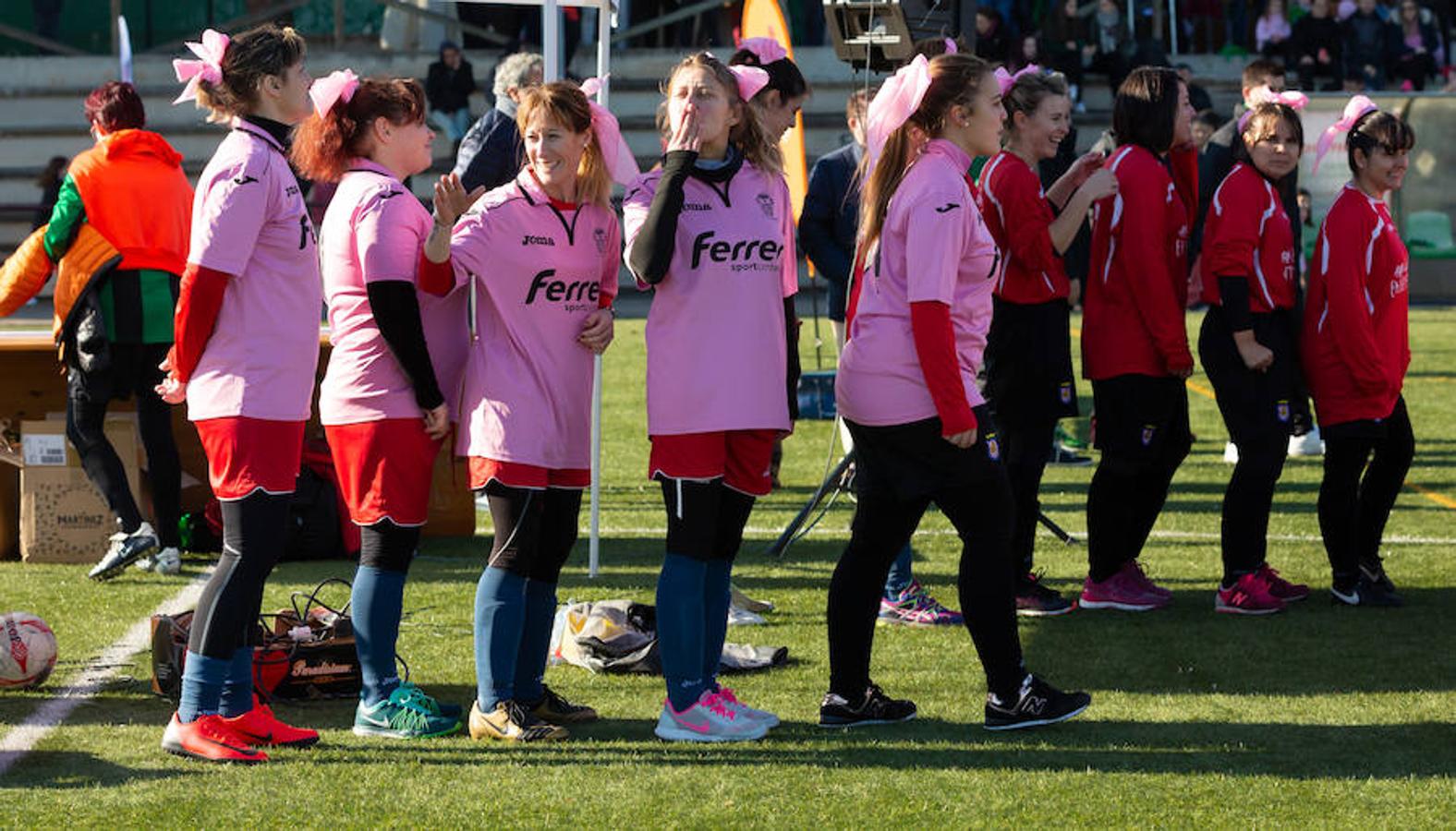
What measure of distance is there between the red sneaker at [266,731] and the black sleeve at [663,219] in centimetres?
153

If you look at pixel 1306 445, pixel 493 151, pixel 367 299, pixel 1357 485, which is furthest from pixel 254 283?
pixel 1306 445

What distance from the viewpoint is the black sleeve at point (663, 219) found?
193 inches

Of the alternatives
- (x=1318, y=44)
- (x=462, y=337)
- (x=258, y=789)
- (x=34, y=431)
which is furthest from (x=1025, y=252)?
(x=1318, y=44)

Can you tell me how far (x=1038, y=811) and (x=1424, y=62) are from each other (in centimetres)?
2357

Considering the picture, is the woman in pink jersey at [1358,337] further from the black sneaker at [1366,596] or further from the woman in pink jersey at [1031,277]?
the woman in pink jersey at [1031,277]

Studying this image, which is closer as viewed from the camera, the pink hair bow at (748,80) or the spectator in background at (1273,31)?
the pink hair bow at (748,80)

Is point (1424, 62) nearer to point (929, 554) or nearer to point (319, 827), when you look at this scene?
point (929, 554)

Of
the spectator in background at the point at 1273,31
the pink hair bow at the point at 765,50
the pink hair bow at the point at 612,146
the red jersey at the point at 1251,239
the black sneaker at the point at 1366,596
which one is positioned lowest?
the black sneaker at the point at 1366,596

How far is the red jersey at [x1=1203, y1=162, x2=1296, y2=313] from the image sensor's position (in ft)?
21.8

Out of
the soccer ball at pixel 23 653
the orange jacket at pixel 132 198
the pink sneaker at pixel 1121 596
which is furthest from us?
the orange jacket at pixel 132 198

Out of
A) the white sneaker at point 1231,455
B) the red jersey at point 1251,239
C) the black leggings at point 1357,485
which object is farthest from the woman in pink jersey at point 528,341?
the white sneaker at point 1231,455

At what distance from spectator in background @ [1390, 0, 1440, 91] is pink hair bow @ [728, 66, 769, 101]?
22440 mm

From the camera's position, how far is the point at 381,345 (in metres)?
5.11

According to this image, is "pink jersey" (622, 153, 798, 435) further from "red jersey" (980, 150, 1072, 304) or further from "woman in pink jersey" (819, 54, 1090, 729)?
"red jersey" (980, 150, 1072, 304)
